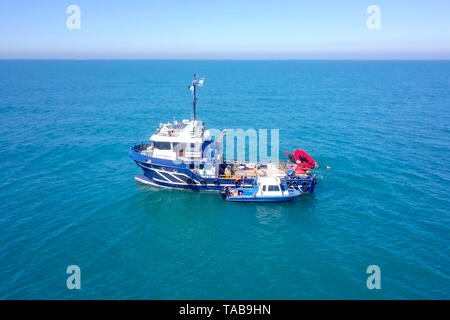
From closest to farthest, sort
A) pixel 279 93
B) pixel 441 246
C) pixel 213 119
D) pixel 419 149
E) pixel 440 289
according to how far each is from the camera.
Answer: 1. pixel 440 289
2. pixel 441 246
3. pixel 419 149
4. pixel 213 119
5. pixel 279 93

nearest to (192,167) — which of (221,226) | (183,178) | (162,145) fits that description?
(183,178)

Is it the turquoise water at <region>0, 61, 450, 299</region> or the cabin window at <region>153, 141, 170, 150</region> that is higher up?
the cabin window at <region>153, 141, 170, 150</region>

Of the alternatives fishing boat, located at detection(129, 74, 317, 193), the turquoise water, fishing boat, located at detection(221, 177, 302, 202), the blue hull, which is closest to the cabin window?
fishing boat, located at detection(129, 74, 317, 193)

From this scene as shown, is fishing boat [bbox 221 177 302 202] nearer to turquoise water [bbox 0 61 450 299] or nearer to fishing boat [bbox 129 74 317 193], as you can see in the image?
fishing boat [bbox 129 74 317 193]

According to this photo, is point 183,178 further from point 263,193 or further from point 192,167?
point 263,193

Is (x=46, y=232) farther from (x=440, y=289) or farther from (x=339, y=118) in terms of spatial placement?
(x=339, y=118)

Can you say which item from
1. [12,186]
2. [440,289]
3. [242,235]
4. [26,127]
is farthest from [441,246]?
[26,127]

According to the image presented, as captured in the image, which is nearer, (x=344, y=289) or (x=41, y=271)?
(x=344, y=289)
